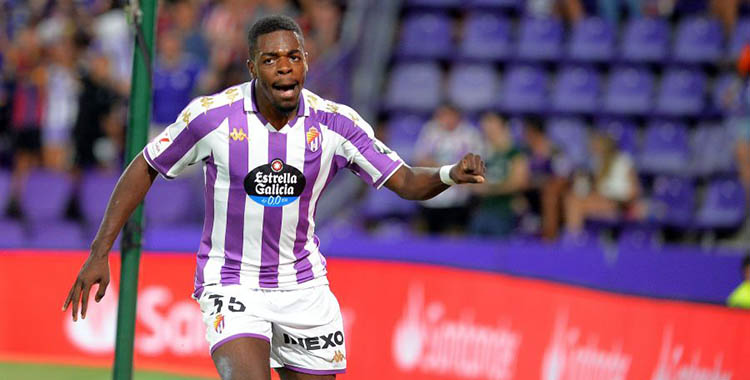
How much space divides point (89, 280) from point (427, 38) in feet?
30.5

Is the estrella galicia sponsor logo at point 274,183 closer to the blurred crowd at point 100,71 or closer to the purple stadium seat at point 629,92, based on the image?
the blurred crowd at point 100,71

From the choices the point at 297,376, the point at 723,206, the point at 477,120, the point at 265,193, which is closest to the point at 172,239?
the point at 477,120

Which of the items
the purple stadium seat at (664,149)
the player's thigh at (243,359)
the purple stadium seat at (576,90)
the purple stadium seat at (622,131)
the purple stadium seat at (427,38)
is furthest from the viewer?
the purple stadium seat at (427,38)

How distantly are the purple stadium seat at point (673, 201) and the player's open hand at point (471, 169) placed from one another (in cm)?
739

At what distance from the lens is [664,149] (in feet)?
42.0

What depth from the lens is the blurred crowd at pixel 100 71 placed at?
1208cm

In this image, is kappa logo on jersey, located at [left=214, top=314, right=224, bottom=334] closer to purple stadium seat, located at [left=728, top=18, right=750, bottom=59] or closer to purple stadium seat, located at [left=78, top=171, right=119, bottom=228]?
purple stadium seat, located at [left=78, top=171, right=119, bottom=228]

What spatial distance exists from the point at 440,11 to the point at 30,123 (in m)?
5.02

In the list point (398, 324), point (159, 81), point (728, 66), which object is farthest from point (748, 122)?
point (159, 81)

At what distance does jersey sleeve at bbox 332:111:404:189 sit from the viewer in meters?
5.36

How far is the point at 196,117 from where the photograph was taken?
16.9 feet

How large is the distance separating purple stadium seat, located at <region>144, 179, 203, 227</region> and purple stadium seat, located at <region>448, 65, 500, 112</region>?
3.21 meters

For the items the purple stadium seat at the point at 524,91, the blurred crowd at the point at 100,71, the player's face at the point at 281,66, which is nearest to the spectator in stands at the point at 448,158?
the purple stadium seat at the point at 524,91

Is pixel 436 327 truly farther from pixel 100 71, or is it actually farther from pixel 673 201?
pixel 100 71
